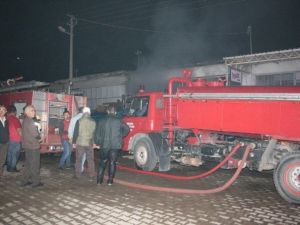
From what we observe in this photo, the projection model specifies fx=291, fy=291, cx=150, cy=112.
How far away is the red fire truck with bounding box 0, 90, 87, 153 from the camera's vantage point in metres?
11.6

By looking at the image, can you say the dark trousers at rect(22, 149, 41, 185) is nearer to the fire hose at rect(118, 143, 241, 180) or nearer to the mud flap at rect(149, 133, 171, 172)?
the fire hose at rect(118, 143, 241, 180)

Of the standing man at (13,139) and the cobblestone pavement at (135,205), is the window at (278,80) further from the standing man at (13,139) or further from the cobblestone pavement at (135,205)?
the standing man at (13,139)

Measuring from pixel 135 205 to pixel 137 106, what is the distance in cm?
511

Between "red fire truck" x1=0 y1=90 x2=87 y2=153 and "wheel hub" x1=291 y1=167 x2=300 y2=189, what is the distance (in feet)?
28.0

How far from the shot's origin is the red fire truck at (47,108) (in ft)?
37.9

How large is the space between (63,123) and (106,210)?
511 cm

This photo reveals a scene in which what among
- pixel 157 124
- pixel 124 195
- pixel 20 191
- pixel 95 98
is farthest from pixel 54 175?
pixel 95 98

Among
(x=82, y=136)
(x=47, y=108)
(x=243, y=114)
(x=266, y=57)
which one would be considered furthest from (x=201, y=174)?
(x=266, y=57)

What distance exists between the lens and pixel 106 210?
5.49 metres

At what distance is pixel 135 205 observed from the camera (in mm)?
5844

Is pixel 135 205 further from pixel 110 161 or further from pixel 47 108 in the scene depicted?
pixel 47 108

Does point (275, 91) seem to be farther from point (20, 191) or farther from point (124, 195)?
point (20, 191)

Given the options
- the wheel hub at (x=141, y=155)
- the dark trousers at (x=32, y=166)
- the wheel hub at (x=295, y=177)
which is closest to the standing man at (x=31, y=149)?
the dark trousers at (x=32, y=166)

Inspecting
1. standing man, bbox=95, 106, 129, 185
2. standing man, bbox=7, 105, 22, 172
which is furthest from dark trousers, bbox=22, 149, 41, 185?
standing man, bbox=7, 105, 22, 172
